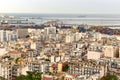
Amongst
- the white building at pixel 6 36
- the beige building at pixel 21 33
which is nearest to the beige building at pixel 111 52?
the white building at pixel 6 36

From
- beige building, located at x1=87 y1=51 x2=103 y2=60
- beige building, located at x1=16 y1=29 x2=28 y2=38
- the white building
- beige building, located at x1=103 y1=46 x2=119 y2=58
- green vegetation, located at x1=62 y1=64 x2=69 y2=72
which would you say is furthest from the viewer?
beige building, located at x1=16 y1=29 x2=28 y2=38

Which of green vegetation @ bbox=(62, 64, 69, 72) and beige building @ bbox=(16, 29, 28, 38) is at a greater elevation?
green vegetation @ bbox=(62, 64, 69, 72)

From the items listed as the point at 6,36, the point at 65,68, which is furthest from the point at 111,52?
the point at 6,36

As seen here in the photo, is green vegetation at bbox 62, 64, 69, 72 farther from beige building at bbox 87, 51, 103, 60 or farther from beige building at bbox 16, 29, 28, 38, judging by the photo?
beige building at bbox 16, 29, 28, 38

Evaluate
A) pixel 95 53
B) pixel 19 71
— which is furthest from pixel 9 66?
pixel 95 53

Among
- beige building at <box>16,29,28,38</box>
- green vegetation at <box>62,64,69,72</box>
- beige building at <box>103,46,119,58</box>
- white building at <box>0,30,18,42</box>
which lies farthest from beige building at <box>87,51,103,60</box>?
beige building at <box>16,29,28,38</box>

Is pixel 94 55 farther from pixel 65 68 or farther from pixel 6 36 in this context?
pixel 6 36

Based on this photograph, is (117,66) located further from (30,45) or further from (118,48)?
(30,45)

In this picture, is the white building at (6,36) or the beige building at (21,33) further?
the beige building at (21,33)

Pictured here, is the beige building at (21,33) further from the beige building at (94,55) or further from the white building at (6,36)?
the beige building at (94,55)

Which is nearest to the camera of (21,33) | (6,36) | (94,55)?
(94,55)

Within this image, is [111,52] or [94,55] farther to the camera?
[111,52]

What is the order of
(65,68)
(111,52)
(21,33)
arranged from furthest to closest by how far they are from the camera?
(21,33)
(111,52)
(65,68)

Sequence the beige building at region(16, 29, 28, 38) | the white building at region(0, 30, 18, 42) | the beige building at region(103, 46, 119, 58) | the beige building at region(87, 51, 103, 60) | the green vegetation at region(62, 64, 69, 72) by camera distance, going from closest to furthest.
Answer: the green vegetation at region(62, 64, 69, 72) < the beige building at region(87, 51, 103, 60) < the beige building at region(103, 46, 119, 58) < the white building at region(0, 30, 18, 42) < the beige building at region(16, 29, 28, 38)
